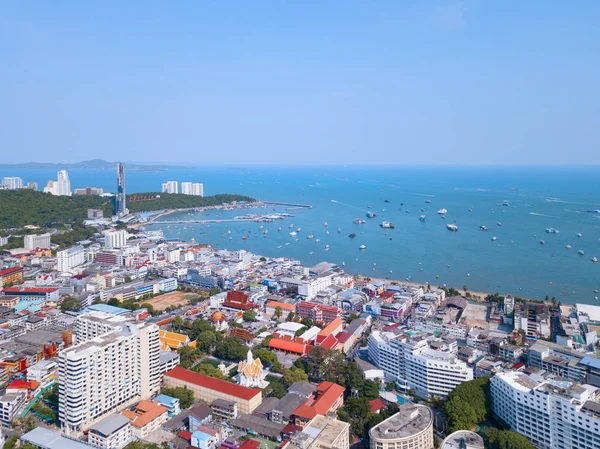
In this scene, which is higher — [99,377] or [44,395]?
[99,377]

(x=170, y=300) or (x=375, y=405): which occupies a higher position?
(x=375, y=405)

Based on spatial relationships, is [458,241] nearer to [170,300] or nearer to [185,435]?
[170,300]

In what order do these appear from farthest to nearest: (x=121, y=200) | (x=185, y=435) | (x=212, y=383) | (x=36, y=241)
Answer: (x=121, y=200), (x=36, y=241), (x=212, y=383), (x=185, y=435)

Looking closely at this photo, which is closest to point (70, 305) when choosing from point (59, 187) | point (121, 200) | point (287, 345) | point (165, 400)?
point (165, 400)

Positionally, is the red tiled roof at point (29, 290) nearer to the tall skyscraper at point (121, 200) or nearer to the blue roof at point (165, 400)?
the blue roof at point (165, 400)

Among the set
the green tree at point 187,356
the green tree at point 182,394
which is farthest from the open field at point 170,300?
the green tree at point 182,394

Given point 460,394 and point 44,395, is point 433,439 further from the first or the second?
point 44,395

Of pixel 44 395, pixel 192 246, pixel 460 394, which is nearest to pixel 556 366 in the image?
pixel 460 394
